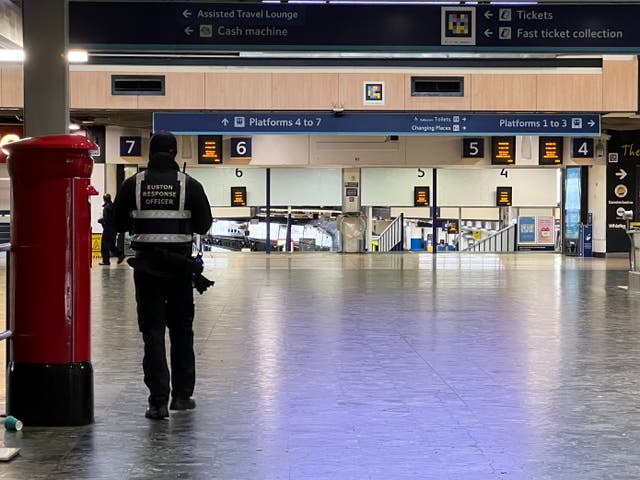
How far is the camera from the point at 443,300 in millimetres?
14984

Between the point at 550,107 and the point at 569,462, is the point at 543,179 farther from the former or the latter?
the point at 569,462

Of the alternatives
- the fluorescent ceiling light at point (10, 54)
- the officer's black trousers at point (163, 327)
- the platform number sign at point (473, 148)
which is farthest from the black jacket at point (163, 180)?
the platform number sign at point (473, 148)

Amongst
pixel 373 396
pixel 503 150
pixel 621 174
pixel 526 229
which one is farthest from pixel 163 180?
pixel 526 229

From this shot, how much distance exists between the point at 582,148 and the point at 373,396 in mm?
23467

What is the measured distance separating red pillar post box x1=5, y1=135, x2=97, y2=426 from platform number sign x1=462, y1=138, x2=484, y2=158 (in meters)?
24.0

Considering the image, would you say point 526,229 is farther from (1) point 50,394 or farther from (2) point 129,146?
(1) point 50,394

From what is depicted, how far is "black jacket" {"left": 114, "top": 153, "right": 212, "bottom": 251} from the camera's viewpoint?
6539mm

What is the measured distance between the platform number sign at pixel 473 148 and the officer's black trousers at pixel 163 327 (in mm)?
23537

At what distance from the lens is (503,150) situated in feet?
96.5

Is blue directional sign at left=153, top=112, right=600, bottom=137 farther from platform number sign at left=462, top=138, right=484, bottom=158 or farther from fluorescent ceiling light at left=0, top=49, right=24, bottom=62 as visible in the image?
platform number sign at left=462, top=138, right=484, bottom=158

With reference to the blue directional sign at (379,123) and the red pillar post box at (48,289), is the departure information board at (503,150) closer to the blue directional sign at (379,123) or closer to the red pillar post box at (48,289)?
the blue directional sign at (379,123)

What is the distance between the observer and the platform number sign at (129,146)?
2827 centimetres

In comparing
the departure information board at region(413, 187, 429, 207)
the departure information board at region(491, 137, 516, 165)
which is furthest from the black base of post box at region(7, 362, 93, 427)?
the departure information board at region(413, 187, 429, 207)

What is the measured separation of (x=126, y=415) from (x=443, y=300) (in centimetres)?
898
